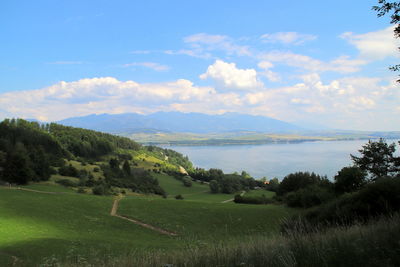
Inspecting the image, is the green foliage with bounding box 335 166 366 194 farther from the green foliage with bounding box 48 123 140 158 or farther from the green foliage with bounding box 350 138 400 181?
the green foliage with bounding box 48 123 140 158

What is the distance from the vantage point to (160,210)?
3147 centimetres

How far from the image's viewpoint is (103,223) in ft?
80.9

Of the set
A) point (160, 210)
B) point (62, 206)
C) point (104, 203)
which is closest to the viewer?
point (62, 206)

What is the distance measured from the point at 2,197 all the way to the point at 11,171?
1979cm

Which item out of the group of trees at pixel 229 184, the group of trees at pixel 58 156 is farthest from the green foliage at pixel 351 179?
the group of trees at pixel 229 184

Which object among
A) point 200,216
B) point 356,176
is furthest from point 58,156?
point 356,176

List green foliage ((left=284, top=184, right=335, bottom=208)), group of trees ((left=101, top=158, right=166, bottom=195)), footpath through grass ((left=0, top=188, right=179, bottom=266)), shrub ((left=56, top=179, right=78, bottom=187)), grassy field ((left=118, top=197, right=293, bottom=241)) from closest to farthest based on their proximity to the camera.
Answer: footpath through grass ((left=0, top=188, right=179, bottom=266)) → grassy field ((left=118, top=197, right=293, bottom=241)) → green foliage ((left=284, top=184, right=335, bottom=208)) → shrub ((left=56, top=179, right=78, bottom=187)) → group of trees ((left=101, top=158, right=166, bottom=195))

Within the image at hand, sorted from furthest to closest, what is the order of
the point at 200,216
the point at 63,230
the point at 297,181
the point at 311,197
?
1. the point at 297,181
2. the point at 311,197
3. the point at 200,216
4. the point at 63,230

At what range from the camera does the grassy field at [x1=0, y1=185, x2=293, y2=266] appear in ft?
49.1

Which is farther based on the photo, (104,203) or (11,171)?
(11,171)

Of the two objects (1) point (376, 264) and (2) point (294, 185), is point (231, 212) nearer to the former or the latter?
(2) point (294, 185)

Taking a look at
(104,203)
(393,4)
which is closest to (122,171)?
(104,203)

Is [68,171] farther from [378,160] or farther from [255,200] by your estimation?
[378,160]

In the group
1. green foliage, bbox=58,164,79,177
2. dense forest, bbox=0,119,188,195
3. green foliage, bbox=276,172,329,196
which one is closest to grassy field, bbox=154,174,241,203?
dense forest, bbox=0,119,188,195
